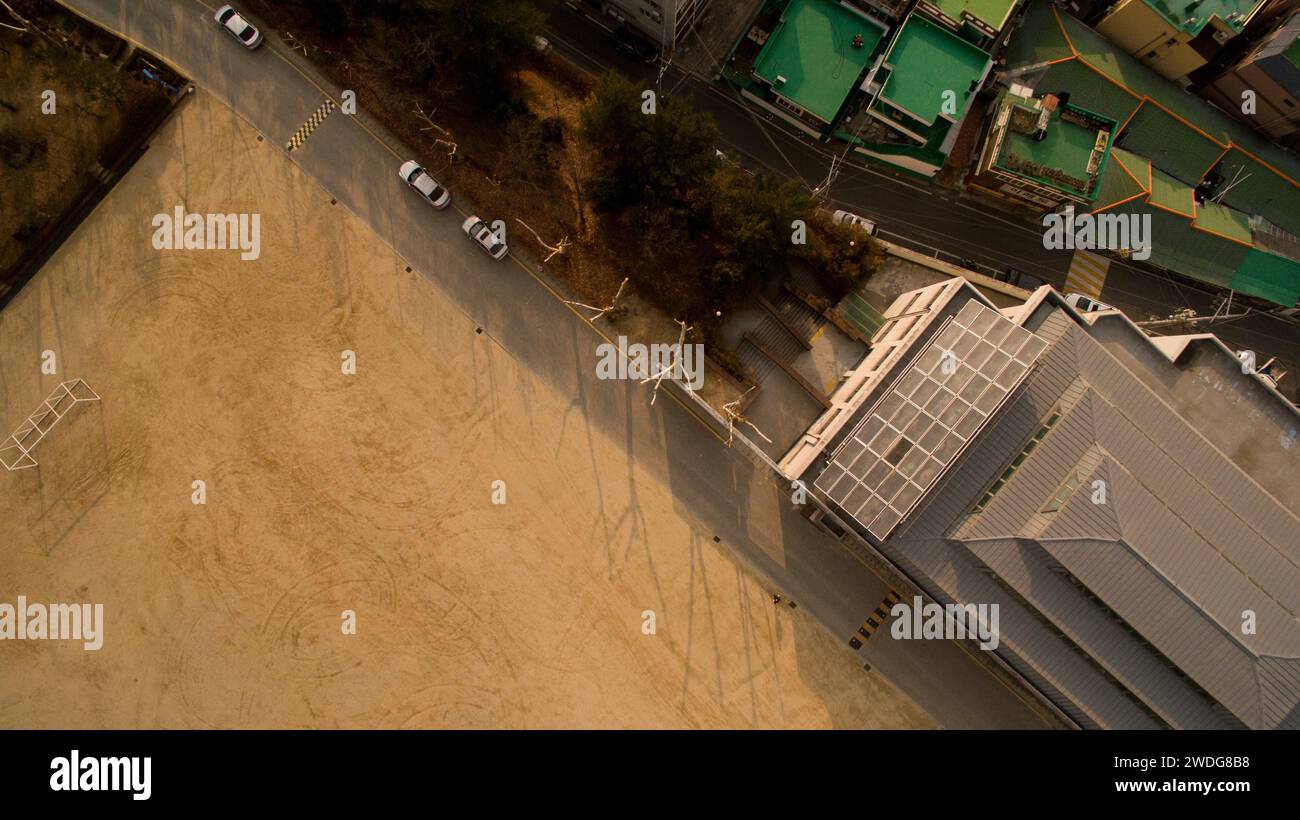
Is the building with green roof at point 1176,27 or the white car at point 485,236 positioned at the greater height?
the building with green roof at point 1176,27

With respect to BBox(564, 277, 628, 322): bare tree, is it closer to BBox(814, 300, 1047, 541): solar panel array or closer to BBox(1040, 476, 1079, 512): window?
BBox(814, 300, 1047, 541): solar panel array

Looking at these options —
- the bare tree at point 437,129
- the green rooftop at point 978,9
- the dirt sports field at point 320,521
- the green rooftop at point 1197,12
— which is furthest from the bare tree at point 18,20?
the green rooftop at point 1197,12

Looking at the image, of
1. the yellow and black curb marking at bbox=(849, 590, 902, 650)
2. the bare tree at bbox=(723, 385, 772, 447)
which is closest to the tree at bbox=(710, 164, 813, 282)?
the bare tree at bbox=(723, 385, 772, 447)

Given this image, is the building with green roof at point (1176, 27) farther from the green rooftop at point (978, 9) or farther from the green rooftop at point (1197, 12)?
the green rooftop at point (978, 9)

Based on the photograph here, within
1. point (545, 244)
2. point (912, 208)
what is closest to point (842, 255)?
point (912, 208)

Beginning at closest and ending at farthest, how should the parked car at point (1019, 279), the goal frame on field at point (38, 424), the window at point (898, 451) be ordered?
the window at point (898, 451) → the goal frame on field at point (38, 424) → the parked car at point (1019, 279)

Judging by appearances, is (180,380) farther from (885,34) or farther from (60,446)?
(885,34)
